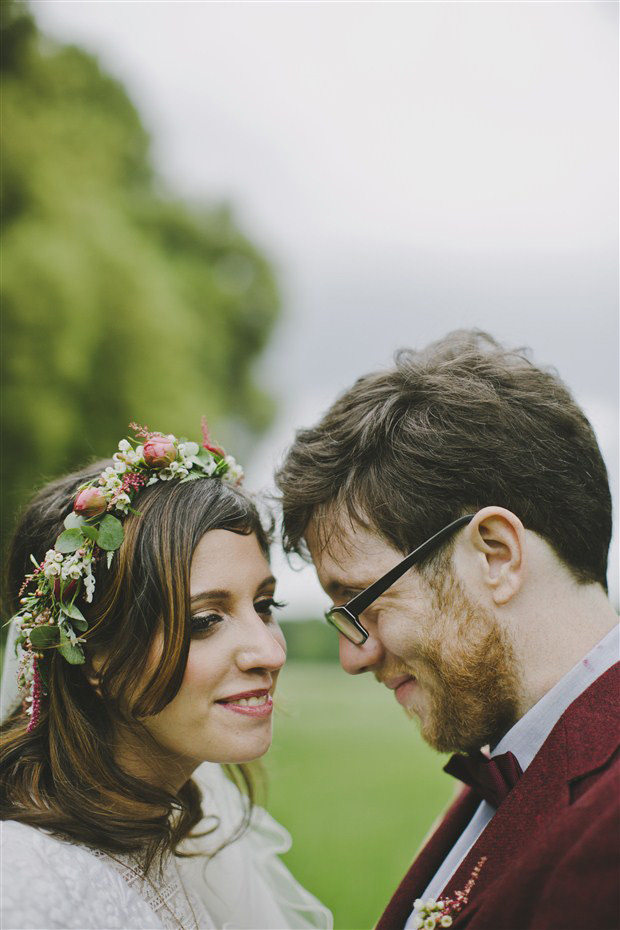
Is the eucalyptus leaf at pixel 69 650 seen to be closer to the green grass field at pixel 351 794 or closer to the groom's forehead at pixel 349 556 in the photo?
the groom's forehead at pixel 349 556

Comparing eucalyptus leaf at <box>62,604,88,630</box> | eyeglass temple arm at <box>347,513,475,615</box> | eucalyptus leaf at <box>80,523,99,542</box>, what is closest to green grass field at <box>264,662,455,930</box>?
eyeglass temple arm at <box>347,513,475,615</box>

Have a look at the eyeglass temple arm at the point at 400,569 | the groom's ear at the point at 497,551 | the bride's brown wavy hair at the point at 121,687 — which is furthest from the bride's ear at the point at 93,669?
the groom's ear at the point at 497,551

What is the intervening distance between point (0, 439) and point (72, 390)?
42.7 inches

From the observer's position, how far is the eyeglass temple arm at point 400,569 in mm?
2797

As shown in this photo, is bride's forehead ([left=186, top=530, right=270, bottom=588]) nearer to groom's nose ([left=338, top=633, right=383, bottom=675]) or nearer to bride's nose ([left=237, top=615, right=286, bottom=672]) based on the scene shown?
bride's nose ([left=237, top=615, right=286, bottom=672])

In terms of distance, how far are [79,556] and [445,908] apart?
5.61 ft

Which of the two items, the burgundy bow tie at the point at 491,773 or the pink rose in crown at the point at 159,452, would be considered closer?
the burgundy bow tie at the point at 491,773

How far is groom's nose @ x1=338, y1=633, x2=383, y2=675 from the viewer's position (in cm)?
298

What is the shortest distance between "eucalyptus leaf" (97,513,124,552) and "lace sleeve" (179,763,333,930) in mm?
1610

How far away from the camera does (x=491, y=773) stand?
267 cm

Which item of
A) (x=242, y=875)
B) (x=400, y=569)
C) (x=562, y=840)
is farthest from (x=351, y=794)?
(x=562, y=840)

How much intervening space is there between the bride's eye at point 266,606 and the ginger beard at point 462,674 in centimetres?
66

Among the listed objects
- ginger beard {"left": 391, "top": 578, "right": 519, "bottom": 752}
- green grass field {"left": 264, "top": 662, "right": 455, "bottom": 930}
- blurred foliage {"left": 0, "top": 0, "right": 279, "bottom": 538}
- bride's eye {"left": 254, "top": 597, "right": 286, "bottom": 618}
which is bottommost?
green grass field {"left": 264, "top": 662, "right": 455, "bottom": 930}

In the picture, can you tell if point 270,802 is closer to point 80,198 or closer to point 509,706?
point 509,706
